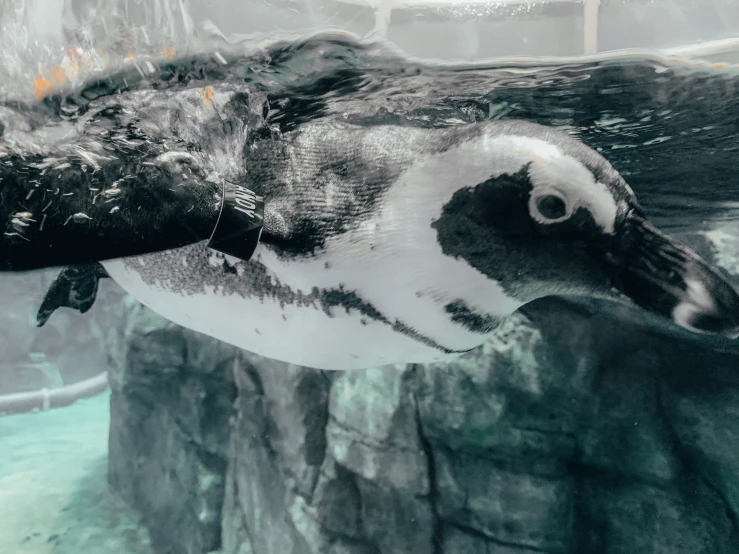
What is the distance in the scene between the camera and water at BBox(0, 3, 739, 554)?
2.57 meters

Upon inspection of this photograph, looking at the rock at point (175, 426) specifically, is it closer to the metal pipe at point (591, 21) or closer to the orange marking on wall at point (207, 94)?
the orange marking on wall at point (207, 94)

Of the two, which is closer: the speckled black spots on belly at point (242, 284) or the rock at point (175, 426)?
the speckled black spots on belly at point (242, 284)

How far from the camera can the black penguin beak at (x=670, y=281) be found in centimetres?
126

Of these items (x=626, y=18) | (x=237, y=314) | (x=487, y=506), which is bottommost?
(x=487, y=506)

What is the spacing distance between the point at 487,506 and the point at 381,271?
10.3ft

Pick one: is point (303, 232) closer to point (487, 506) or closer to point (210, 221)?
point (210, 221)

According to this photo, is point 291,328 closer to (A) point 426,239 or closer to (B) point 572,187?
(A) point 426,239

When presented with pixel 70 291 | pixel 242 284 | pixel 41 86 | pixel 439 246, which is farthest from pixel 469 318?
pixel 41 86

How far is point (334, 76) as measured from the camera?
2543 mm

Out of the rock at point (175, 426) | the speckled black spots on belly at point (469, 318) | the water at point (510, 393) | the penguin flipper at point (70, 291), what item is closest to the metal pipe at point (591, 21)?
the water at point (510, 393)

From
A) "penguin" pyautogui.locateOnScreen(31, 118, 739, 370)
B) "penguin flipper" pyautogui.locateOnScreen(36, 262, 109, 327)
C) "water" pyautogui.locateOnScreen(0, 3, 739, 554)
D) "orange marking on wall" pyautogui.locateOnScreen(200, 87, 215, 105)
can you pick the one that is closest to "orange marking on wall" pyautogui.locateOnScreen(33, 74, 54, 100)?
"water" pyautogui.locateOnScreen(0, 3, 739, 554)

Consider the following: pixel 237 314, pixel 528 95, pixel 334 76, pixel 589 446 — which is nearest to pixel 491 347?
pixel 589 446

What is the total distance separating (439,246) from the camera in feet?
4.66

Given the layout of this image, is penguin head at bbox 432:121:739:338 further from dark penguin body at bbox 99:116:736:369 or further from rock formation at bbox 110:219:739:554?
rock formation at bbox 110:219:739:554
